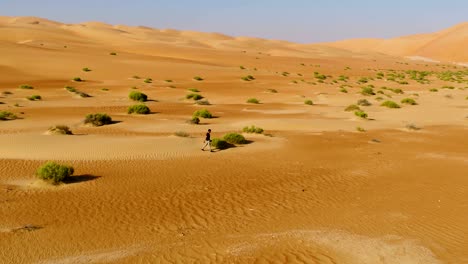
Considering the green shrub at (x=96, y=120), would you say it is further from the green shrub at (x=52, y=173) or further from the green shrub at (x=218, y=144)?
the green shrub at (x=52, y=173)

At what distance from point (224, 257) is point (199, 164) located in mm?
8400

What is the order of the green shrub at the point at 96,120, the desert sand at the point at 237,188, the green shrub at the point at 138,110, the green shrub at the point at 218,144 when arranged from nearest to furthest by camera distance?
the desert sand at the point at 237,188
the green shrub at the point at 218,144
the green shrub at the point at 96,120
the green shrub at the point at 138,110

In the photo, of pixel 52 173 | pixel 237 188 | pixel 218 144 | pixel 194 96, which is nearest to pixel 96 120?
pixel 218 144

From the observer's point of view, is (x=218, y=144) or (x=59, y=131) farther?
(x=59, y=131)

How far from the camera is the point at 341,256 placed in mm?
9695

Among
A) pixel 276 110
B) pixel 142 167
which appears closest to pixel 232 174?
pixel 142 167

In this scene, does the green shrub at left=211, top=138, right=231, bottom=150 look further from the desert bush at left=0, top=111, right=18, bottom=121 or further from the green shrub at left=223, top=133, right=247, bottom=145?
the desert bush at left=0, top=111, right=18, bottom=121

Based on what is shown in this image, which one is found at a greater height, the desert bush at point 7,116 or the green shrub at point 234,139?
the green shrub at point 234,139

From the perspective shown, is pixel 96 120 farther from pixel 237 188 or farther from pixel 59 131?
pixel 237 188

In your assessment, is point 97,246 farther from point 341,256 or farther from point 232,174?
point 232,174

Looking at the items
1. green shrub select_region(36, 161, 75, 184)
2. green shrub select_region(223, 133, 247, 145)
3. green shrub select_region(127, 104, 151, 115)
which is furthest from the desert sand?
green shrub select_region(127, 104, 151, 115)

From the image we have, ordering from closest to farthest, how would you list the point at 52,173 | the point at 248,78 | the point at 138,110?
1. the point at 52,173
2. the point at 138,110
3. the point at 248,78

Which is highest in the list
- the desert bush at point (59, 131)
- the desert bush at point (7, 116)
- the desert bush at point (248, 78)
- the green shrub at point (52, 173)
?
the green shrub at point (52, 173)

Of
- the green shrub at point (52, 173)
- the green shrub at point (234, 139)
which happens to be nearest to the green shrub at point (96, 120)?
the green shrub at point (234, 139)
